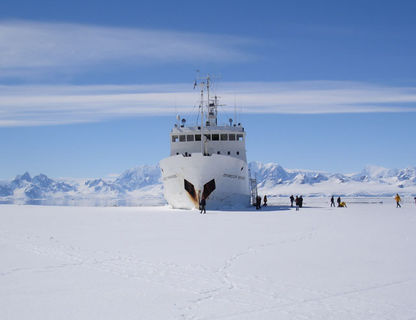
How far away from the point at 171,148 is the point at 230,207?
33.2 ft

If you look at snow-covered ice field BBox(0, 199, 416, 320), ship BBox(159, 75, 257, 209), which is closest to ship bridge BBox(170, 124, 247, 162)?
ship BBox(159, 75, 257, 209)

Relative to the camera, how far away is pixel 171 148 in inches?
1699

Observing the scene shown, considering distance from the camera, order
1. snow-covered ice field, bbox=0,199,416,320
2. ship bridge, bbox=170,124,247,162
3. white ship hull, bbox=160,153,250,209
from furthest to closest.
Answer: ship bridge, bbox=170,124,247,162 → white ship hull, bbox=160,153,250,209 → snow-covered ice field, bbox=0,199,416,320

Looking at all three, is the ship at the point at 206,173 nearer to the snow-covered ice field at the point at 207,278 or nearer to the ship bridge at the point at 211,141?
the ship bridge at the point at 211,141

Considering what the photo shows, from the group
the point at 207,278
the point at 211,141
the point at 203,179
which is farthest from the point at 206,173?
the point at 207,278

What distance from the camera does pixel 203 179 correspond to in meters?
34.4

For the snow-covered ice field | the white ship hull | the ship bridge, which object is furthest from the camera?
the ship bridge

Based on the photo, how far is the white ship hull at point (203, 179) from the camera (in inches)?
1348

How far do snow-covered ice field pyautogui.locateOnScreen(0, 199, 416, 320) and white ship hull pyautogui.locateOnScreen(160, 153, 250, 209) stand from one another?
19.4 m

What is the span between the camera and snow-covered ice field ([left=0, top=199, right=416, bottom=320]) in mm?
6688

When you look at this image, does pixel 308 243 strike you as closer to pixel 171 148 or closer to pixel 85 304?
pixel 85 304

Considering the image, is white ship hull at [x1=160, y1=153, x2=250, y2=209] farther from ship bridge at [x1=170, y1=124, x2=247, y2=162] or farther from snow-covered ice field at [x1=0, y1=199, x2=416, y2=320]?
snow-covered ice field at [x1=0, y1=199, x2=416, y2=320]

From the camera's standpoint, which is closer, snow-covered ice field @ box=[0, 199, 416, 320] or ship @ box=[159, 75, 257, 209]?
snow-covered ice field @ box=[0, 199, 416, 320]

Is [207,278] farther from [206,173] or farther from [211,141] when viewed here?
[211,141]
